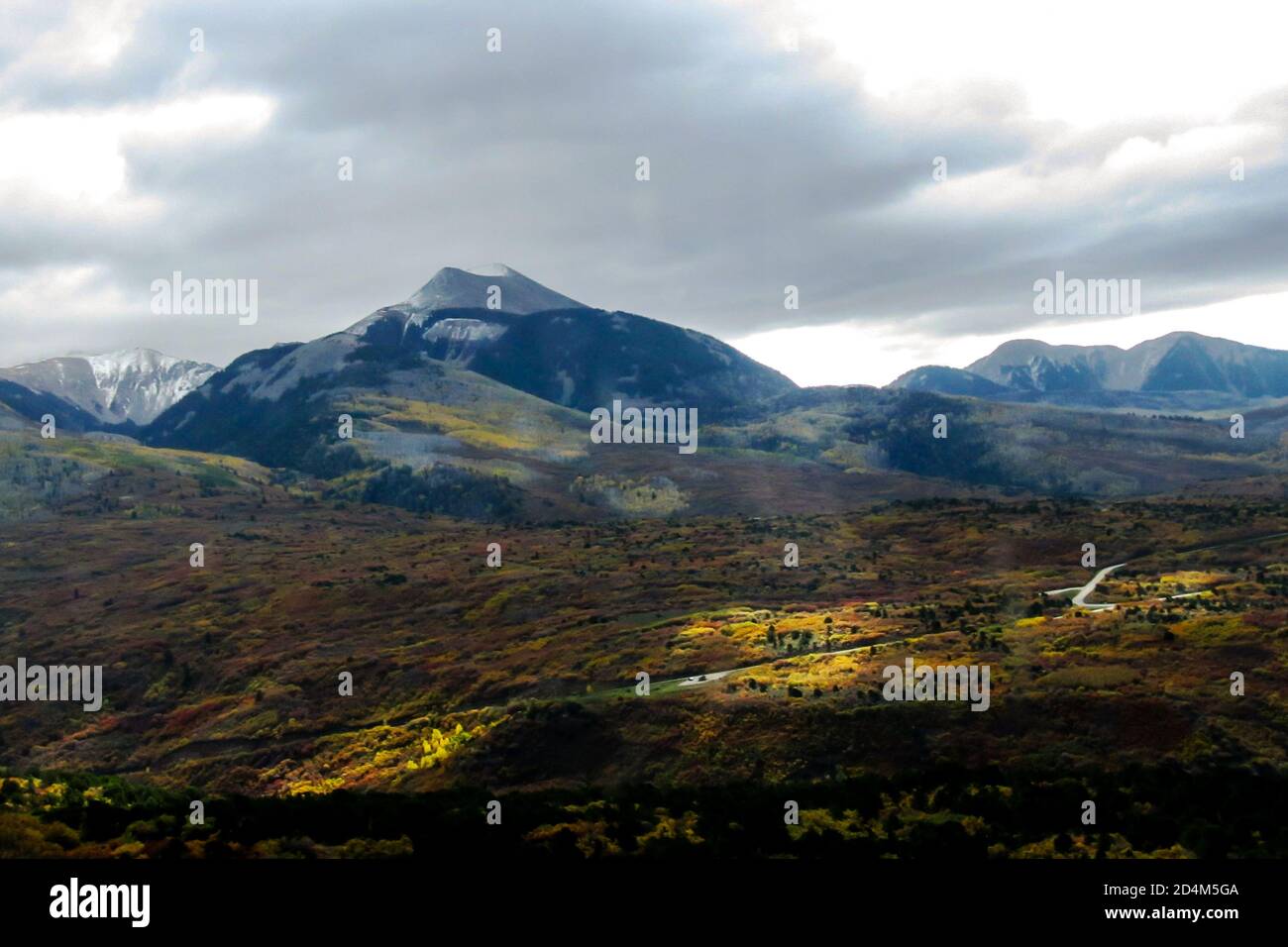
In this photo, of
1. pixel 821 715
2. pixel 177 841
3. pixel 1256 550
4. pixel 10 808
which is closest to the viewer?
pixel 177 841

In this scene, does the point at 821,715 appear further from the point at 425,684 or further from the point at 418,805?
the point at 425,684

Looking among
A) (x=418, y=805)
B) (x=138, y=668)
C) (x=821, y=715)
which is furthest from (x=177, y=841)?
(x=138, y=668)

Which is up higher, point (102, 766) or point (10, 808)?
point (10, 808)
